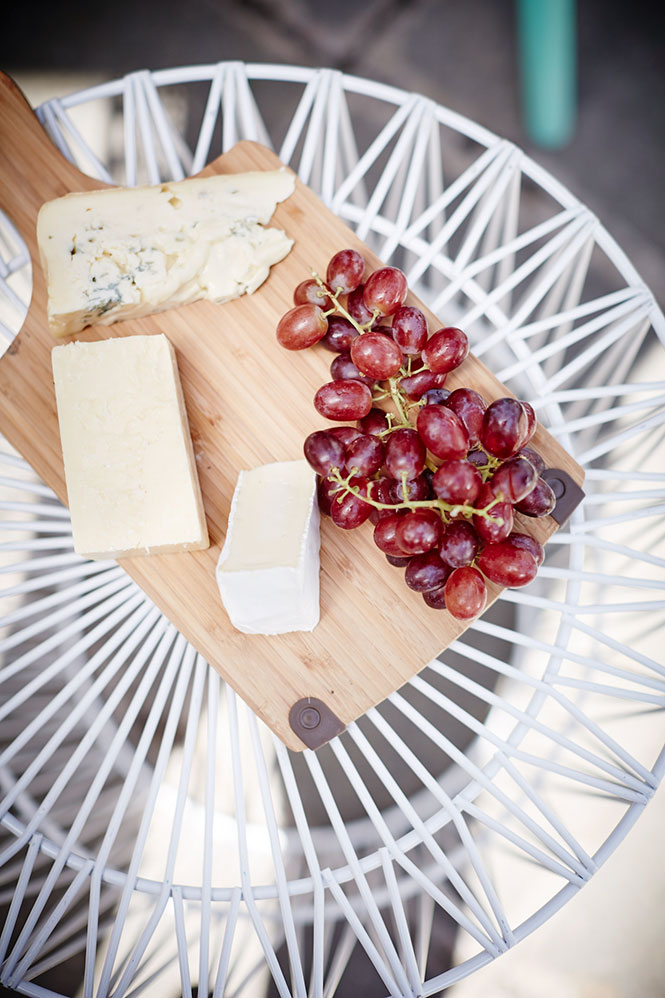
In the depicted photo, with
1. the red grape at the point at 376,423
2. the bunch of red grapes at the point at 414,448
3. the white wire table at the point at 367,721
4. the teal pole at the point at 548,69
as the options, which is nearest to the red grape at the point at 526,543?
the bunch of red grapes at the point at 414,448

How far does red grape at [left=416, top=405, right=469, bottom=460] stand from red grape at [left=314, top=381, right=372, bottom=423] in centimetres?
9

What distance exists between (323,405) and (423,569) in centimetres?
24

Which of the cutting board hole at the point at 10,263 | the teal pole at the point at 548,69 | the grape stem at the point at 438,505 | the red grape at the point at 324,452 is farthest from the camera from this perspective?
the teal pole at the point at 548,69

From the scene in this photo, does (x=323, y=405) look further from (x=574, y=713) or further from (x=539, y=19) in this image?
(x=539, y=19)

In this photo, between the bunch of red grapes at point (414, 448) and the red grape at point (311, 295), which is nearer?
the bunch of red grapes at point (414, 448)

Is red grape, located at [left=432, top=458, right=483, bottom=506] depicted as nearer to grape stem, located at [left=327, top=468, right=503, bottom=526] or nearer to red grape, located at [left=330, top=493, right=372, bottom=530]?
grape stem, located at [left=327, top=468, right=503, bottom=526]

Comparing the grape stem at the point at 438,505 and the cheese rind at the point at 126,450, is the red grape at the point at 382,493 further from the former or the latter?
the cheese rind at the point at 126,450

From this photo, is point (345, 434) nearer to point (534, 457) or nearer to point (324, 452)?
point (324, 452)

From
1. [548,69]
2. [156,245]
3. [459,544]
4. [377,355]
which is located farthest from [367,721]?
[548,69]

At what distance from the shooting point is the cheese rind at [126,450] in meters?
0.88

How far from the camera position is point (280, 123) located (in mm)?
1576

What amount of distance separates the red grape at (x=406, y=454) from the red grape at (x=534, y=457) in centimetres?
14

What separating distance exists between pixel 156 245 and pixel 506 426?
0.53 m

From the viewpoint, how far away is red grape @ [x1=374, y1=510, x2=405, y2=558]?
824 millimetres
